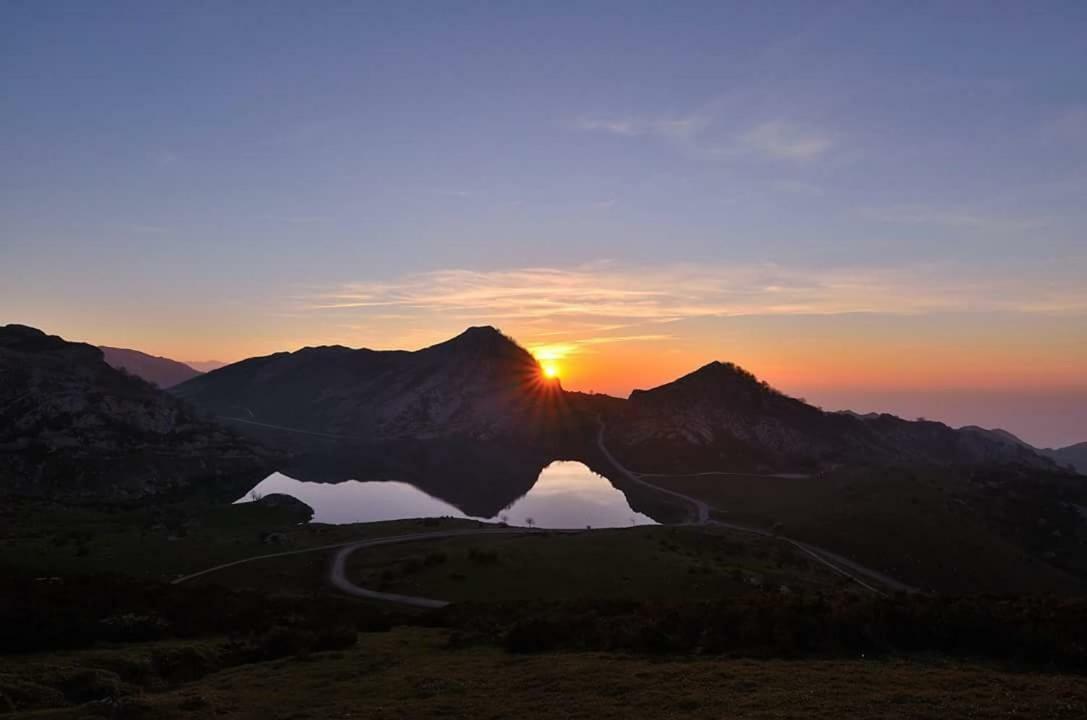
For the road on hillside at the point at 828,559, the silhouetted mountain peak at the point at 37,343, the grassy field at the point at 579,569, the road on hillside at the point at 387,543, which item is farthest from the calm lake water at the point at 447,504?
the silhouetted mountain peak at the point at 37,343

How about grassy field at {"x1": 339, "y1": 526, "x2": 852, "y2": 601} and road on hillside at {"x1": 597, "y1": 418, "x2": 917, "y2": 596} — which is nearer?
grassy field at {"x1": 339, "y1": 526, "x2": 852, "y2": 601}

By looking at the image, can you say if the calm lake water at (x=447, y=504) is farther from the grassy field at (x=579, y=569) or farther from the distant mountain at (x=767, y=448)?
the grassy field at (x=579, y=569)

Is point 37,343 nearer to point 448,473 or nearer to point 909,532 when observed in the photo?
point 448,473

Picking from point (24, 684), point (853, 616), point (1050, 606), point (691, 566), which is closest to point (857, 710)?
point (853, 616)

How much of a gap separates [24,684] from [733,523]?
325 ft

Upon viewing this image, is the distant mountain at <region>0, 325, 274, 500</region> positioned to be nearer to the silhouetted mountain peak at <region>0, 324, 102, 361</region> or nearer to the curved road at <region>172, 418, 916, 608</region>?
the silhouetted mountain peak at <region>0, 324, 102, 361</region>

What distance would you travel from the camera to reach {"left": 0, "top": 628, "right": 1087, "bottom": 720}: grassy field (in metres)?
18.1

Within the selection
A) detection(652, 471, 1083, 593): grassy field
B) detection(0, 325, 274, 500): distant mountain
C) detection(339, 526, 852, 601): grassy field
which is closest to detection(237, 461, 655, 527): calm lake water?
detection(0, 325, 274, 500): distant mountain

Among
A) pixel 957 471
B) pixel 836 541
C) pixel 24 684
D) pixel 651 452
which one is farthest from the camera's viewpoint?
pixel 651 452

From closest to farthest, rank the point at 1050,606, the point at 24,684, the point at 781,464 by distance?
the point at 24,684 → the point at 1050,606 → the point at 781,464

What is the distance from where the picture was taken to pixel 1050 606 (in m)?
28.0

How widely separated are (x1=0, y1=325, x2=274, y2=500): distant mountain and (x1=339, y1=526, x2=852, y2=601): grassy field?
256ft

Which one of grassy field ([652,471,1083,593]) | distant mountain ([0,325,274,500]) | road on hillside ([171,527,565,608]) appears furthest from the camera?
distant mountain ([0,325,274,500])

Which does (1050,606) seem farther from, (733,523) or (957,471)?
(957,471)
